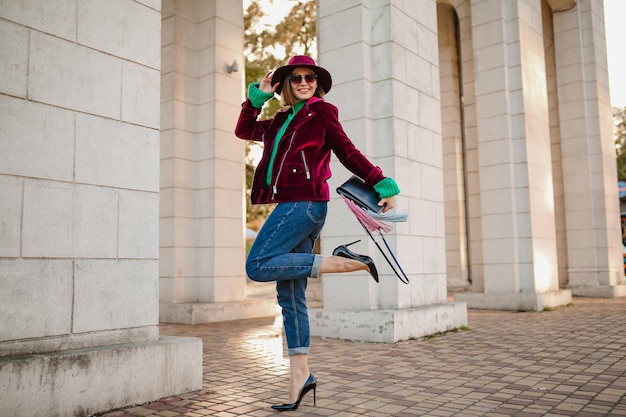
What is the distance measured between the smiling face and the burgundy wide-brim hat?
42 mm

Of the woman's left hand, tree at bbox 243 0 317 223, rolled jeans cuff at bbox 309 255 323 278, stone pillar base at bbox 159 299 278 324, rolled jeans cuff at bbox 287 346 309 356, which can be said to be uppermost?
tree at bbox 243 0 317 223

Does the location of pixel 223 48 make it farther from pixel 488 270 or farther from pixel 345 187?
pixel 345 187

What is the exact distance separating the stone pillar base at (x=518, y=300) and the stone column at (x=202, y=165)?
3981 millimetres

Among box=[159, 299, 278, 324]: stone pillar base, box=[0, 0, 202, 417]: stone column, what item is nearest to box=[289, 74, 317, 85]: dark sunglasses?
box=[0, 0, 202, 417]: stone column

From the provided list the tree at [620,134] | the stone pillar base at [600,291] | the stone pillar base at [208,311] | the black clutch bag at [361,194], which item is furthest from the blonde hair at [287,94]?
the tree at [620,134]

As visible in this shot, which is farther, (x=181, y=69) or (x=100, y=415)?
(x=181, y=69)

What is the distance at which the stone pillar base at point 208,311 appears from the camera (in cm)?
864

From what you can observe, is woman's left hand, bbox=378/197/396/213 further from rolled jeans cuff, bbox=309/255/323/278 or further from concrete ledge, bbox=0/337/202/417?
concrete ledge, bbox=0/337/202/417

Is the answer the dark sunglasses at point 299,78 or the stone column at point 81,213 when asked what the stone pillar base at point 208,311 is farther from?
the dark sunglasses at point 299,78

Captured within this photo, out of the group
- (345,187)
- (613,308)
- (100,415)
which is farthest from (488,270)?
(100,415)

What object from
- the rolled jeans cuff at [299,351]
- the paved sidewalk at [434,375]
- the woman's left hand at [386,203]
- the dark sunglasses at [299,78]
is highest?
the dark sunglasses at [299,78]

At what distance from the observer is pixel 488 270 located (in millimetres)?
9977

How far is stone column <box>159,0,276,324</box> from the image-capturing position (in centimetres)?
923

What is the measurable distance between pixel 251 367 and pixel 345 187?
228 cm
